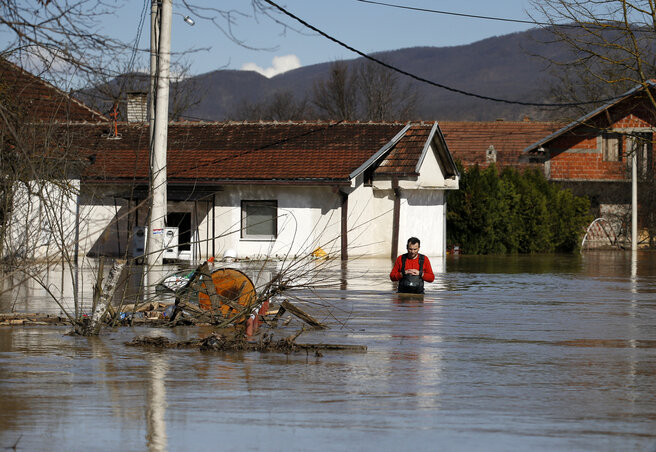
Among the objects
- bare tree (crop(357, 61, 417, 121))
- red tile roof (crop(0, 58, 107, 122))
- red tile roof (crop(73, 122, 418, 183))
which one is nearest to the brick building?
red tile roof (crop(73, 122, 418, 183))

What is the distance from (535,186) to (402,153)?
32.3 ft

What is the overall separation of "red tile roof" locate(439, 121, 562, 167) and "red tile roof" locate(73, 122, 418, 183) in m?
31.4

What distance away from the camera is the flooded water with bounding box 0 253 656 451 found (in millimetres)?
7723

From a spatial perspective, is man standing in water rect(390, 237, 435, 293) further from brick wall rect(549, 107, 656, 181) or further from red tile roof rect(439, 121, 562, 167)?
red tile roof rect(439, 121, 562, 167)

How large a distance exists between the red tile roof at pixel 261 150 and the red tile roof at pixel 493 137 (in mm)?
31397

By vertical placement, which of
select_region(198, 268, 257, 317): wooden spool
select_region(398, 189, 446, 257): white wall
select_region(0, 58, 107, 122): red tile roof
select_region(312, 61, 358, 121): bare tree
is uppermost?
select_region(312, 61, 358, 121): bare tree

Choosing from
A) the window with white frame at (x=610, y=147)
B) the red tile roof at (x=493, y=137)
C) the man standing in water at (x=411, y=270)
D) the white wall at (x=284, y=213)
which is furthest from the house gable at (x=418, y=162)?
the red tile roof at (x=493, y=137)

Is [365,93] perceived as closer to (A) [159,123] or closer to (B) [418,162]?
(B) [418,162]

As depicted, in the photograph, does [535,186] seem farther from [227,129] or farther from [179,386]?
[179,386]

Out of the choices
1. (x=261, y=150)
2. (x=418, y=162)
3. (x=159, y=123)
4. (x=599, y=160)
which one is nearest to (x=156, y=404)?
(x=159, y=123)

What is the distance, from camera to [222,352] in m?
11.9

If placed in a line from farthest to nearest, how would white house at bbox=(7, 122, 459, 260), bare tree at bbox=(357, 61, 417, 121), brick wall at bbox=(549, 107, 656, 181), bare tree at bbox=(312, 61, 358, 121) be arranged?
bare tree at bbox=(357, 61, 417, 121)
bare tree at bbox=(312, 61, 358, 121)
brick wall at bbox=(549, 107, 656, 181)
white house at bbox=(7, 122, 459, 260)

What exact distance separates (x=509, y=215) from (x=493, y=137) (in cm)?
3034

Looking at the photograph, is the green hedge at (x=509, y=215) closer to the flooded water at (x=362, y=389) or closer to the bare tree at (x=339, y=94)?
the flooded water at (x=362, y=389)
